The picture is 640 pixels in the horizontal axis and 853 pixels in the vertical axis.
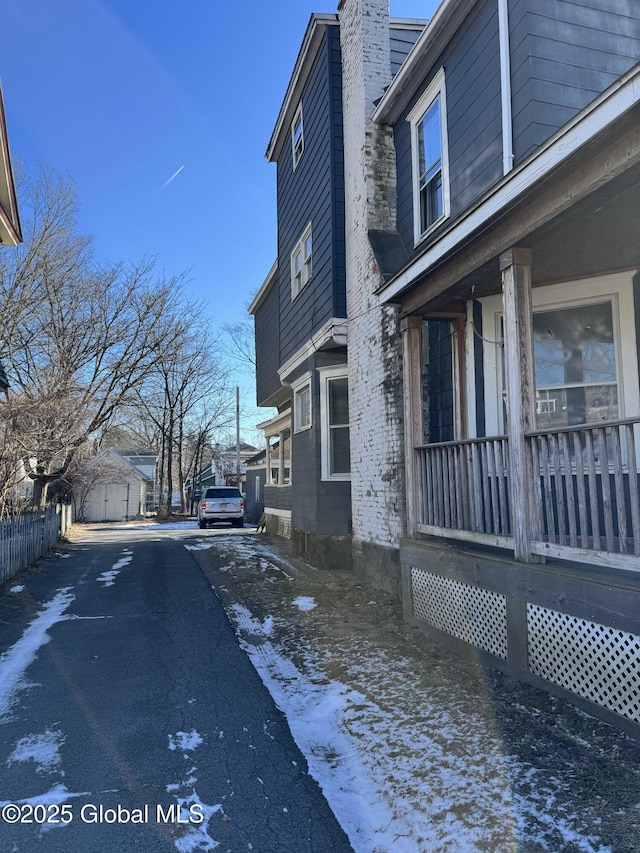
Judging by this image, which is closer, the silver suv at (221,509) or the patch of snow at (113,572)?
the patch of snow at (113,572)

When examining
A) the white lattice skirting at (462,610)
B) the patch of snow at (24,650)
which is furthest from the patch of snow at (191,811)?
the white lattice skirting at (462,610)

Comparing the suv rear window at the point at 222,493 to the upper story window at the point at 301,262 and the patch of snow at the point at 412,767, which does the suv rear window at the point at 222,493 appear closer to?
the upper story window at the point at 301,262

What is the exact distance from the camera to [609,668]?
3.70 meters

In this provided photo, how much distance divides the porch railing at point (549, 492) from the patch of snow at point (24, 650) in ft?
13.0

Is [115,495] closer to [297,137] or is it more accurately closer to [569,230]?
[297,137]

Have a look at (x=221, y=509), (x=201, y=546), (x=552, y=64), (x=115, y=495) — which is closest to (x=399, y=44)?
(x=552, y=64)

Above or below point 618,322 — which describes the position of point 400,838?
below

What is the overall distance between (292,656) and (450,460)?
238 centimetres

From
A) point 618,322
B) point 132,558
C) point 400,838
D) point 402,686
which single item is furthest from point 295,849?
point 132,558

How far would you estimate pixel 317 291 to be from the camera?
10.6 meters

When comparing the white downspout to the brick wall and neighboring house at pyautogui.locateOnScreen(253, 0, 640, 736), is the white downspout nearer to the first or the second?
neighboring house at pyautogui.locateOnScreen(253, 0, 640, 736)

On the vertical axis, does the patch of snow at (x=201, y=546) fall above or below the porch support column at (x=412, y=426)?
below

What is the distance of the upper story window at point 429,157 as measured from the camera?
24.4 ft

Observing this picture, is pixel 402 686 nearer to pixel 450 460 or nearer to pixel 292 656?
pixel 292 656
